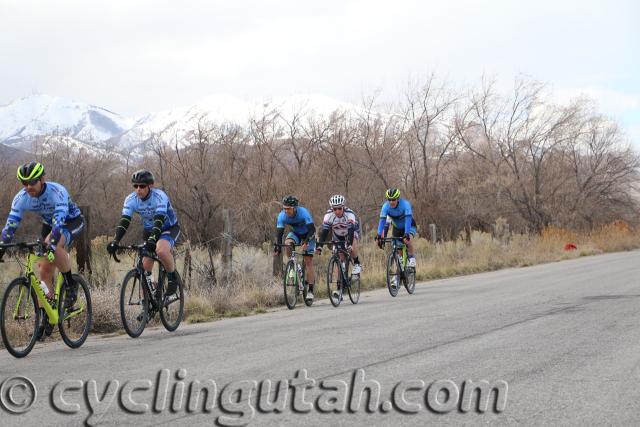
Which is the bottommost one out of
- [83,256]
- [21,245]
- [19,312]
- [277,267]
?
[19,312]

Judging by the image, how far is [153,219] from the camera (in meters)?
10.3

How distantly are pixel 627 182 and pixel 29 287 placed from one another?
47317 millimetres

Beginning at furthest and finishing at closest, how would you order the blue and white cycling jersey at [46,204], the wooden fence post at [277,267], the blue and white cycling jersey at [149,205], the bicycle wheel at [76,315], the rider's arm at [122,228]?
the wooden fence post at [277,267], the blue and white cycling jersey at [149,205], the rider's arm at [122,228], the bicycle wheel at [76,315], the blue and white cycling jersey at [46,204]

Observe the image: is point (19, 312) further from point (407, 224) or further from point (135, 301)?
point (407, 224)

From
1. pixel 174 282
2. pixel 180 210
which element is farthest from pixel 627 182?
pixel 174 282

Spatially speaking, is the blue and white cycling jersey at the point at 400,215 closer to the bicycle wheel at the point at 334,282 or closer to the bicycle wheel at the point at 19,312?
the bicycle wheel at the point at 334,282

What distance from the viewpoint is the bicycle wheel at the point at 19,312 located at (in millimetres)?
8359

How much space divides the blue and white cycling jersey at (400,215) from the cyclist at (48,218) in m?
7.56

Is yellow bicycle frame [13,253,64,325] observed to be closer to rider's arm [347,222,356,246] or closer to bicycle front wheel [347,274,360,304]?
bicycle front wheel [347,274,360,304]

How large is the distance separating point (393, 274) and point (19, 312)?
28.3 feet

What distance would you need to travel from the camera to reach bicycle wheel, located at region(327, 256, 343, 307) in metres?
13.7

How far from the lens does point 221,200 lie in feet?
93.4

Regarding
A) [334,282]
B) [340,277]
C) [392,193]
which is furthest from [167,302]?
[392,193]

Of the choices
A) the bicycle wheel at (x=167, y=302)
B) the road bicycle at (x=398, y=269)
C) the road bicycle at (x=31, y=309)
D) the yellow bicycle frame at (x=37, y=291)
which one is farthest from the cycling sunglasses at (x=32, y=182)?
the road bicycle at (x=398, y=269)
